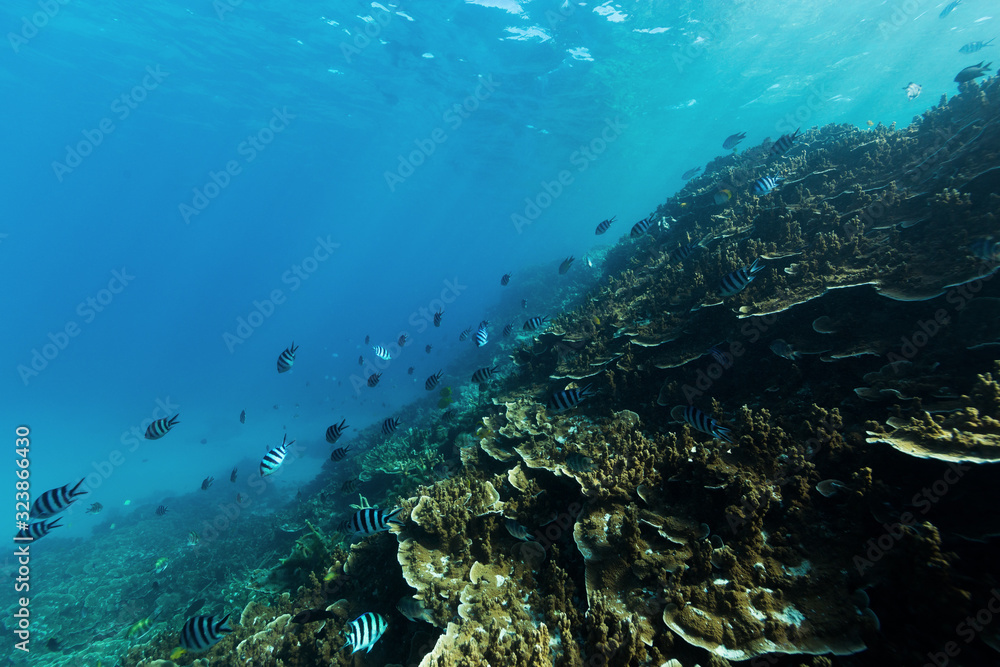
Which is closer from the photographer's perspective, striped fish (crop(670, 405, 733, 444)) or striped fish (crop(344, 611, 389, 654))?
striped fish (crop(344, 611, 389, 654))

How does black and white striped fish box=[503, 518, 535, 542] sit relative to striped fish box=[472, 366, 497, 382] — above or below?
below

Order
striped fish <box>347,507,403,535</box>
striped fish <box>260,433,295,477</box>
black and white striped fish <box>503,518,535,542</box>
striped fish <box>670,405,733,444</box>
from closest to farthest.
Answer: striped fish <box>670,405,733,444</box> < striped fish <box>347,507,403,535</box> < black and white striped fish <box>503,518,535,542</box> < striped fish <box>260,433,295,477</box>

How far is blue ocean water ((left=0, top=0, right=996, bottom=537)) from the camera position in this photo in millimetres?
23891

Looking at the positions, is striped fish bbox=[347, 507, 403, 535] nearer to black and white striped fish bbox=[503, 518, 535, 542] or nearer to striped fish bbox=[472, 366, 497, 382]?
black and white striped fish bbox=[503, 518, 535, 542]

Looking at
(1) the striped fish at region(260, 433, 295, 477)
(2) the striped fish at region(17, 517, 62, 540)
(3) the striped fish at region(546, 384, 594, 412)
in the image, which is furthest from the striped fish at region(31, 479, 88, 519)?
(3) the striped fish at region(546, 384, 594, 412)

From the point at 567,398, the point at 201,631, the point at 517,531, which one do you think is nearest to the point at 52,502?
the point at 201,631

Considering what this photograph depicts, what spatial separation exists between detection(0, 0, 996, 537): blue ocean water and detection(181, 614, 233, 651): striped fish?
708 inches

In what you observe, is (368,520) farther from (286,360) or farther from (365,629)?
(286,360)

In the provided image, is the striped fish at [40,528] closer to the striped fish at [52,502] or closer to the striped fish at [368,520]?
the striped fish at [52,502]

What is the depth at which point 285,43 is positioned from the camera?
25453 mm

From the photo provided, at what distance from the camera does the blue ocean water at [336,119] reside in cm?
2389

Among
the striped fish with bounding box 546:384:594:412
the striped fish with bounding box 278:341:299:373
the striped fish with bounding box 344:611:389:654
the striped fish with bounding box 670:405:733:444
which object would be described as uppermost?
the striped fish with bounding box 278:341:299:373

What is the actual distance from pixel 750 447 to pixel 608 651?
99.5 inches

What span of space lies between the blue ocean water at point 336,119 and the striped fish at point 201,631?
1799cm
